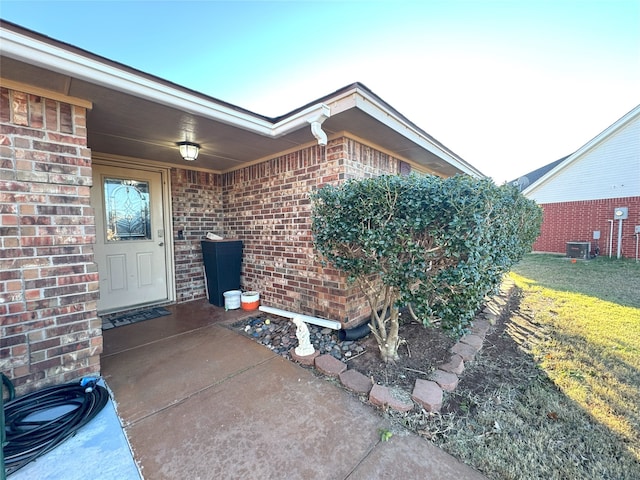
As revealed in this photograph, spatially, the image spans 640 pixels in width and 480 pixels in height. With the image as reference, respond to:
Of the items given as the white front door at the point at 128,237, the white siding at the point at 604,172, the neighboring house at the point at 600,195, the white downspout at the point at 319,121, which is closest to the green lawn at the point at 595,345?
the white downspout at the point at 319,121

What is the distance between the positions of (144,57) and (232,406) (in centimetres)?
579

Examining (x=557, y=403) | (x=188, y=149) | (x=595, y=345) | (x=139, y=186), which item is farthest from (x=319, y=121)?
(x=595, y=345)

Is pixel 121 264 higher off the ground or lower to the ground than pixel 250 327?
higher

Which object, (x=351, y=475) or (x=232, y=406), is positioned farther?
(x=232, y=406)

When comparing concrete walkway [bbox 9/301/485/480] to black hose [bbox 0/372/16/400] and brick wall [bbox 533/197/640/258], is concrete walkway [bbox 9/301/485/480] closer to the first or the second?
black hose [bbox 0/372/16/400]

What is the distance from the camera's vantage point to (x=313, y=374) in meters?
2.35

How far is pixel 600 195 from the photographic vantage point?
10.6m

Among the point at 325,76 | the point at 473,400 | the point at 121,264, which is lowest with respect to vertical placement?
the point at 473,400

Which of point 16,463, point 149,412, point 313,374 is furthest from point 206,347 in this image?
point 16,463

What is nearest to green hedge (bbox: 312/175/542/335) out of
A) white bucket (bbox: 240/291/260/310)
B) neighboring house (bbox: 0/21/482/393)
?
neighboring house (bbox: 0/21/482/393)

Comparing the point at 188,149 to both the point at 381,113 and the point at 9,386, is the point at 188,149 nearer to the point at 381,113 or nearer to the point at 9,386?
the point at 381,113

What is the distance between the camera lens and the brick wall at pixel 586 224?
9.74 meters

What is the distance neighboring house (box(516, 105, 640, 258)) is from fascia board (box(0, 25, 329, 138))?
1260cm

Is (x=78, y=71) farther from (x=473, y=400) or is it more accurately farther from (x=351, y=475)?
(x=473, y=400)
